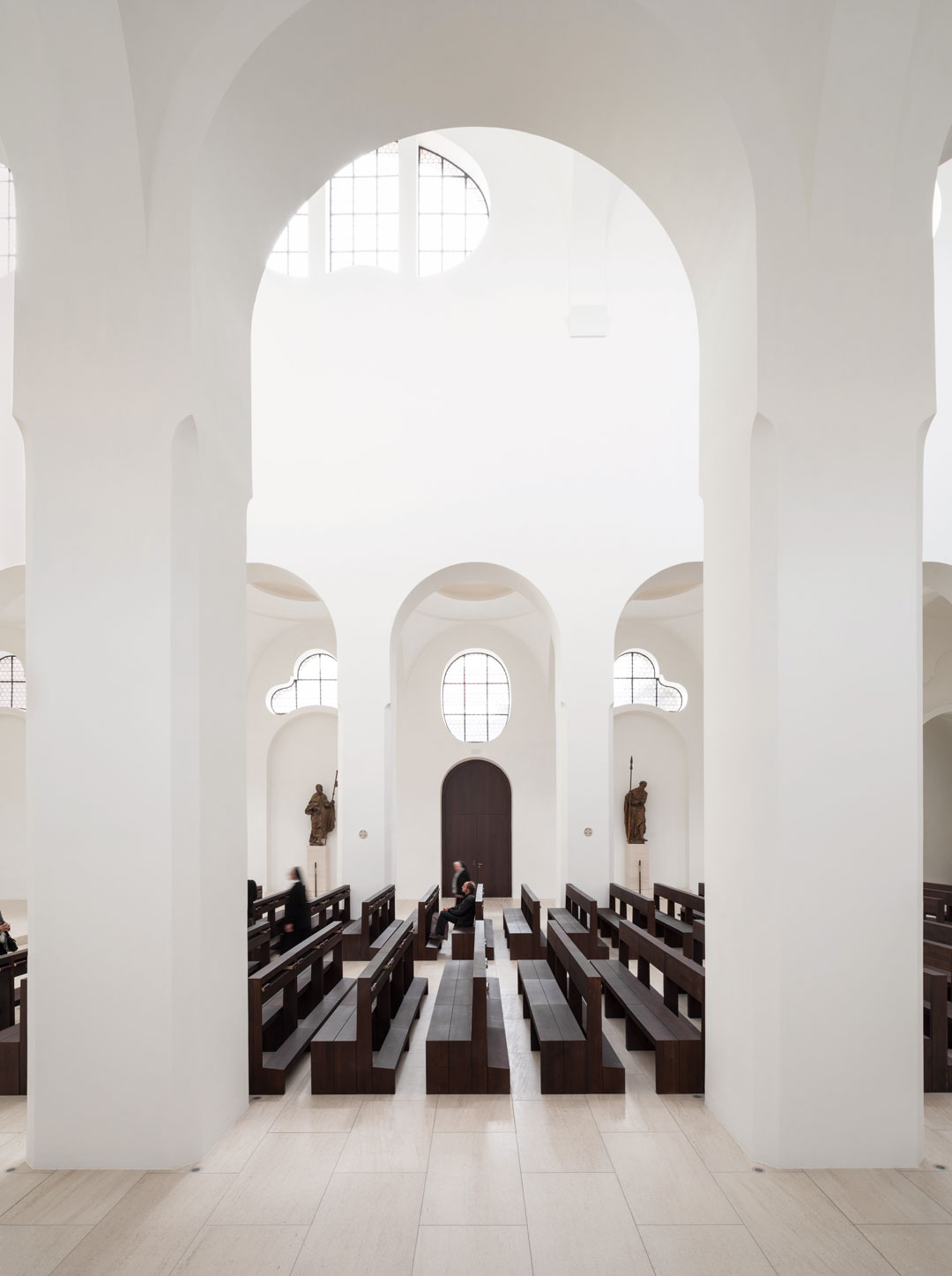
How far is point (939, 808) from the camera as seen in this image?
18406 millimetres

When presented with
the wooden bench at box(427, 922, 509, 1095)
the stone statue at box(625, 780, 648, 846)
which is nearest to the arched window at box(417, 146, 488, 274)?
the stone statue at box(625, 780, 648, 846)

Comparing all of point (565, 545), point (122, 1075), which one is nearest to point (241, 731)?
point (122, 1075)

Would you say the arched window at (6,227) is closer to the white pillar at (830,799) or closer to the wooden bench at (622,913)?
the wooden bench at (622,913)

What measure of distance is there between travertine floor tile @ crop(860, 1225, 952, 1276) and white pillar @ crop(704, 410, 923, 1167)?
630mm

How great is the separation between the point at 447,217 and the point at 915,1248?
13.5m

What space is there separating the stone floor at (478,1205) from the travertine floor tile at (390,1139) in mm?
14

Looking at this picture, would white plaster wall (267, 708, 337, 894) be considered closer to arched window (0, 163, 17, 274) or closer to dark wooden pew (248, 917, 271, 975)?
arched window (0, 163, 17, 274)

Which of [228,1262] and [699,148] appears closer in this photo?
[228,1262]

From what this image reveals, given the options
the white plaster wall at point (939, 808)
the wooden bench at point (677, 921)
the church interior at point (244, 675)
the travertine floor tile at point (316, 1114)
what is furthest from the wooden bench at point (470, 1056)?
the white plaster wall at point (939, 808)

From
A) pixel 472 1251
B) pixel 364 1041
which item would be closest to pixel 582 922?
pixel 364 1041

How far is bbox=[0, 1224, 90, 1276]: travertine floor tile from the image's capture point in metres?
3.55

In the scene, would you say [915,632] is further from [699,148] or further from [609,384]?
[609,384]

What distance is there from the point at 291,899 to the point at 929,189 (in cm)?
769

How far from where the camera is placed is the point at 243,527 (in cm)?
568
